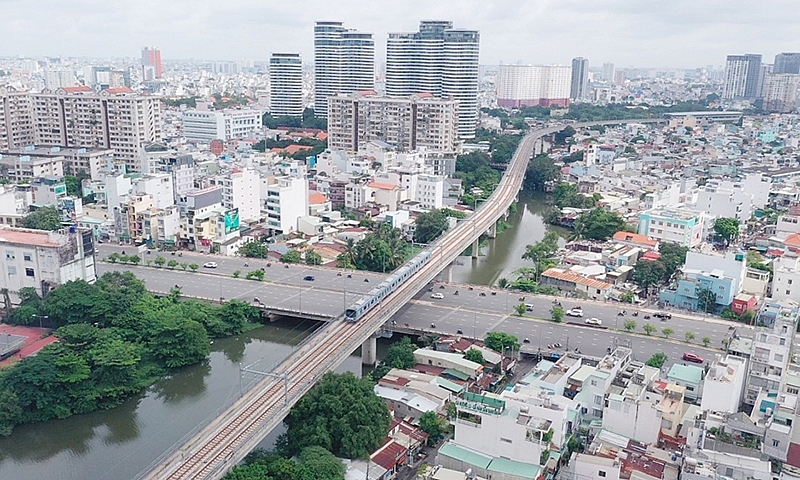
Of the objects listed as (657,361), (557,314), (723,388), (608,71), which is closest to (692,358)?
(657,361)

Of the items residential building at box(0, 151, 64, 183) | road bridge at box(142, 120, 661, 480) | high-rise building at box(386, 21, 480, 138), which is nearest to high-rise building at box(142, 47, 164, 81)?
high-rise building at box(386, 21, 480, 138)

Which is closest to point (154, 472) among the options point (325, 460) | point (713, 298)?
point (325, 460)

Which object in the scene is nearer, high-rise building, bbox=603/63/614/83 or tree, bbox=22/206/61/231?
tree, bbox=22/206/61/231

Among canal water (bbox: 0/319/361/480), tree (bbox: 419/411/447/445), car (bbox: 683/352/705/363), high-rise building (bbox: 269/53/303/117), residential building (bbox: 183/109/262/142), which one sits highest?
high-rise building (bbox: 269/53/303/117)

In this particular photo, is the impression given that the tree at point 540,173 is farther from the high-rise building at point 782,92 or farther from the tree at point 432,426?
the high-rise building at point 782,92

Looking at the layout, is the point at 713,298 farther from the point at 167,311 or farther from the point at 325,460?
the point at 167,311

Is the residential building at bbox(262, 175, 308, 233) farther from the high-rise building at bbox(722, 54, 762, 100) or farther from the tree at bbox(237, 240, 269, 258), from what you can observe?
the high-rise building at bbox(722, 54, 762, 100)

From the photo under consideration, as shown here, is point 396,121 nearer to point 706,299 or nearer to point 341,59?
point 341,59
